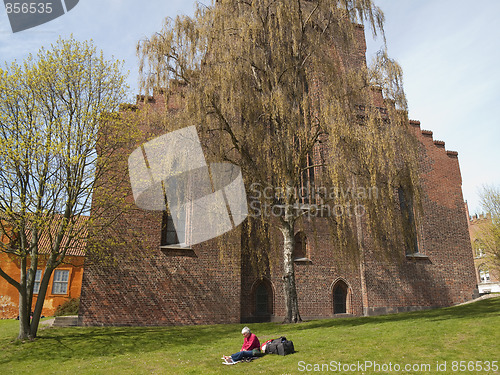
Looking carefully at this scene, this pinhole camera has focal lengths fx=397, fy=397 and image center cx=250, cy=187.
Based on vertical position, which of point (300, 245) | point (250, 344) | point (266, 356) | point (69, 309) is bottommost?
point (266, 356)

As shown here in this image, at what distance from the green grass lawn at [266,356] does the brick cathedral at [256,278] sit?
5.36ft

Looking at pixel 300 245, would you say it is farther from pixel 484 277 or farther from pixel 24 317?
pixel 484 277

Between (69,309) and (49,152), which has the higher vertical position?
(49,152)

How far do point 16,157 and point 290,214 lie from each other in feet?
27.5

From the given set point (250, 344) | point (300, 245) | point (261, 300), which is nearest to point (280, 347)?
point (250, 344)

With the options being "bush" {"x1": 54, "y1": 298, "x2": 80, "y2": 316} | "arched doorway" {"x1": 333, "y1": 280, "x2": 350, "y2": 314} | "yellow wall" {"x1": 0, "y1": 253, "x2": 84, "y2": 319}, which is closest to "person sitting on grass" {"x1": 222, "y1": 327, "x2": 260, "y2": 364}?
"arched doorway" {"x1": 333, "y1": 280, "x2": 350, "y2": 314}

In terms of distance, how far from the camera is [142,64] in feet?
42.3

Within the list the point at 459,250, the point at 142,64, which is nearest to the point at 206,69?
the point at 142,64

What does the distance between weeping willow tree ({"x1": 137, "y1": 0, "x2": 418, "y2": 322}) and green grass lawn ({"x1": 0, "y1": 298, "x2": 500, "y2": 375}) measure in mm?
2570

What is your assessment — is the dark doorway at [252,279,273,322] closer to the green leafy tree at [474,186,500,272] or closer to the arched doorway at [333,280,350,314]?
the arched doorway at [333,280,350,314]

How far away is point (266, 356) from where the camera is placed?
8414 mm

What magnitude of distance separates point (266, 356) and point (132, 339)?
197 inches

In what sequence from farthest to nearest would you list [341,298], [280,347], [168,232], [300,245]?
[341,298] < [300,245] < [168,232] < [280,347]

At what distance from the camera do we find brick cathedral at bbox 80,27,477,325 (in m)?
14.4
